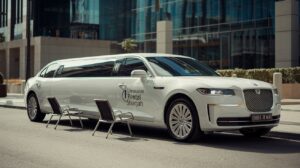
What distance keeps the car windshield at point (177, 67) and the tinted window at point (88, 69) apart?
1.35 metres

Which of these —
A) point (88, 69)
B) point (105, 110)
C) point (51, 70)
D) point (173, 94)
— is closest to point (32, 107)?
point (51, 70)

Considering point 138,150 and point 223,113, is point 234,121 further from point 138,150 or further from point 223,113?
point 138,150

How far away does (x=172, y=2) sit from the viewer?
56.9 meters

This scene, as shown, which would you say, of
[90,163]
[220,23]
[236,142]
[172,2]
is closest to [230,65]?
[220,23]

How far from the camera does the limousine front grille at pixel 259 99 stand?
1031cm

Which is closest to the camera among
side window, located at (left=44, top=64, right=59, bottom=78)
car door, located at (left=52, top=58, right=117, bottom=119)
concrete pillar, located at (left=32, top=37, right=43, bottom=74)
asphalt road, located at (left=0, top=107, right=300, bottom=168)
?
asphalt road, located at (left=0, top=107, right=300, bottom=168)

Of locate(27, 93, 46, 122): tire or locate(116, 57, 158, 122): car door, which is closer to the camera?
locate(116, 57, 158, 122): car door

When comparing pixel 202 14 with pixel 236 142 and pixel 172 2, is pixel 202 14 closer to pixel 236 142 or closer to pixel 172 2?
pixel 172 2

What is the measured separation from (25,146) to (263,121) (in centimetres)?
461

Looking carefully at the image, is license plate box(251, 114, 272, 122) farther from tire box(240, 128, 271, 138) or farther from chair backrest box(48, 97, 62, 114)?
chair backrest box(48, 97, 62, 114)

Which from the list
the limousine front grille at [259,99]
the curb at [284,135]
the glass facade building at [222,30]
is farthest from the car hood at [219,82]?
the glass facade building at [222,30]

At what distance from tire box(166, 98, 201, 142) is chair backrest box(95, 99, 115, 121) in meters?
1.41

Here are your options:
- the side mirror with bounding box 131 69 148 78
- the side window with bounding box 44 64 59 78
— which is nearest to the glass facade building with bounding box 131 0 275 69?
the side window with bounding box 44 64 59 78

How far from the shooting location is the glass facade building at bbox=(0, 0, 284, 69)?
47.3 meters
